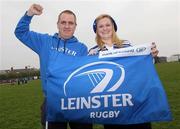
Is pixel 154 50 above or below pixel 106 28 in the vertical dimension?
below

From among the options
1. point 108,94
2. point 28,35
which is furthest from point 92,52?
point 28,35

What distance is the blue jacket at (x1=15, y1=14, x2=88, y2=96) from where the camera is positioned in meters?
4.70

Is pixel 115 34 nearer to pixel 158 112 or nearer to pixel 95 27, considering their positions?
pixel 95 27

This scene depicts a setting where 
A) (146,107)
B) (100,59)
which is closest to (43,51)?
(100,59)

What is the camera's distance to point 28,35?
4.95 meters

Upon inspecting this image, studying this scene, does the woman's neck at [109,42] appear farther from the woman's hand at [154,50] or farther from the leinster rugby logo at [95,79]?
the woman's hand at [154,50]

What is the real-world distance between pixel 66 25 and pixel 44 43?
1.19 feet

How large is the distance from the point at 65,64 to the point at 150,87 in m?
0.97

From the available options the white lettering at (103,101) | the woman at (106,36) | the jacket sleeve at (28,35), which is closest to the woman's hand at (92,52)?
the woman at (106,36)

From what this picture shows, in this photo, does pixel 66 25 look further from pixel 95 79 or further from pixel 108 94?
pixel 108 94

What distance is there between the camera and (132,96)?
4086 mm

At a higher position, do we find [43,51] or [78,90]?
[43,51]

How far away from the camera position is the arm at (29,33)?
486cm

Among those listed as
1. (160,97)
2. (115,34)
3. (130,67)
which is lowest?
A: (160,97)
